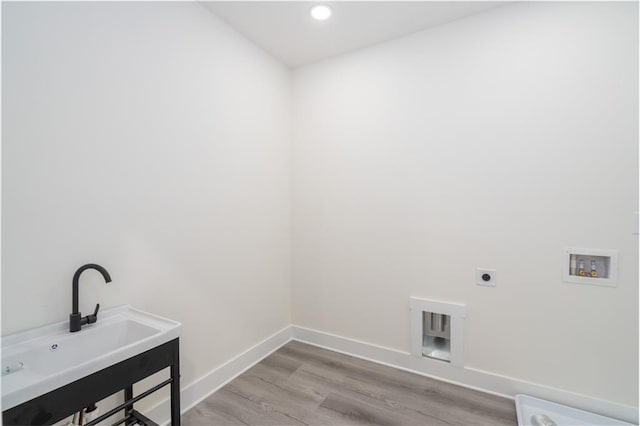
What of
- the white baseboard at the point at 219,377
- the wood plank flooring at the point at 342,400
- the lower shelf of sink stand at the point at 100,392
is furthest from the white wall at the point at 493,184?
the lower shelf of sink stand at the point at 100,392

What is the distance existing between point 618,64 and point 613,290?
51.2 inches

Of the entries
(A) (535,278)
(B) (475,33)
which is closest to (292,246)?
(A) (535,278)

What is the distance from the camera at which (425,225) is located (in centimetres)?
227

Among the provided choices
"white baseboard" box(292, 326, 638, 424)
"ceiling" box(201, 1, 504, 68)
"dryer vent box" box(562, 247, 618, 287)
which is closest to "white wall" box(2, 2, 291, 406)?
"ceiling" box(201, 1, 504, 68)

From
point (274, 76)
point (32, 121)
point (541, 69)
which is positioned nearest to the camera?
point (32, 121)

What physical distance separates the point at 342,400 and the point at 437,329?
87 cm

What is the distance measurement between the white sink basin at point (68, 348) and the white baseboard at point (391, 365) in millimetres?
620

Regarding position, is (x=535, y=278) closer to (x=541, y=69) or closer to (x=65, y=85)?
(x=541, y=69)

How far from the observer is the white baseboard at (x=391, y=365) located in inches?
70.1

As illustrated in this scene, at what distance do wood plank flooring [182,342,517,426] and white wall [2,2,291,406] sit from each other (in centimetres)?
27

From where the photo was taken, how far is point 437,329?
7.43 ft

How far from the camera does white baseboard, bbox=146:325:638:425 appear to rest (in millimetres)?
1781

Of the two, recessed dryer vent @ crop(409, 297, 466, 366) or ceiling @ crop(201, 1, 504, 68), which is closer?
ceiling @ crop(201, 1, 504, 68)

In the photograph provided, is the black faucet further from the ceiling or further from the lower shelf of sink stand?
the ceiling
